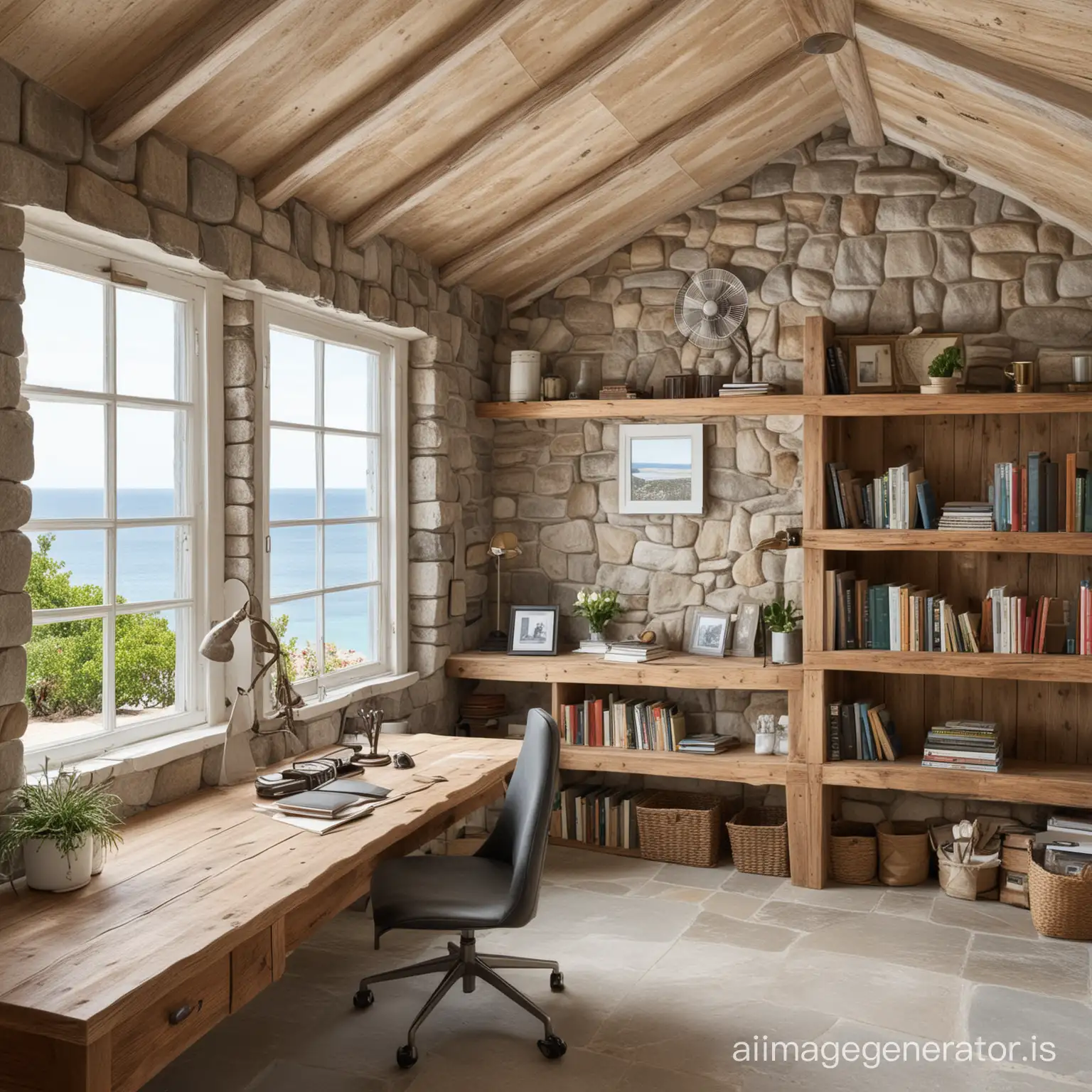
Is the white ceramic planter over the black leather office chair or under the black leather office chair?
over

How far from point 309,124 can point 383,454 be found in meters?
1.64

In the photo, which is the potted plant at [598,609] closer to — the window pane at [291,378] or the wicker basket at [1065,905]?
the window pane at [291,378]

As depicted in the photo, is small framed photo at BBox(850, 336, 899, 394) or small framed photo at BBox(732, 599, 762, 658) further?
small framed photo at BBox(732, 599, 762, 658)

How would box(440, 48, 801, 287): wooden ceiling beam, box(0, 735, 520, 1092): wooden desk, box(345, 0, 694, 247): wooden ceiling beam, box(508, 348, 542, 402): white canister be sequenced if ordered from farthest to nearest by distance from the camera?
1. box(508, 348, 542, 402): white canister
2. box(440, 48, 801, 287): wooden ceiling beam
3. box(345, 0, 694, 247): wooden ceiling beam
4. box(0, 735, 520, 1092): wooden desk

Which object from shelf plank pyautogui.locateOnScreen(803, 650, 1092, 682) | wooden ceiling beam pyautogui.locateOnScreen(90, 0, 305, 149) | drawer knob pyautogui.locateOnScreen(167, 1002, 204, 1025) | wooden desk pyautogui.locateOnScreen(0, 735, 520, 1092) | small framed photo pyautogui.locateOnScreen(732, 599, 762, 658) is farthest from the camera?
small framed photo pyautogui.locateOnScreen(732, 599, 762, 658)

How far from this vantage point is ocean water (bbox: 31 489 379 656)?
3.17m

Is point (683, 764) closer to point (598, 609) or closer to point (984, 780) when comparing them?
point (598, 609)

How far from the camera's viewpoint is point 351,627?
460 centimetres

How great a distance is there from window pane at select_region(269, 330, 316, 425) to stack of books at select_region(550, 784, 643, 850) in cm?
219

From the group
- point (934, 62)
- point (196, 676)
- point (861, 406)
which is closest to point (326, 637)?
point (196, 676)

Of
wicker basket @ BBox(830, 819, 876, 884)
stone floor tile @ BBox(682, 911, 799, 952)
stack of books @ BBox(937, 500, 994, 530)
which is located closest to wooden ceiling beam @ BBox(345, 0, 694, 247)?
stack of books @ BBox(937, 500, 994, 530)

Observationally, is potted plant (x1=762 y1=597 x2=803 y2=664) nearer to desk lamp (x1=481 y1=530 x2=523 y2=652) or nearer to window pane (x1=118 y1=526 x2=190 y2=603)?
desk lamp (x1=481 y1=530 x2=523 y2=652)

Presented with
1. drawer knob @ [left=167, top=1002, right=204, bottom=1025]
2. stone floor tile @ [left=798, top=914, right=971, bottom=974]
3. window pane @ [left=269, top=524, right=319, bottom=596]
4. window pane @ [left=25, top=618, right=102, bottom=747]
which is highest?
window pane @ [left=269, top=524, right=319, bottom=596]

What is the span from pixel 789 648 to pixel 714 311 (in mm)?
1562
